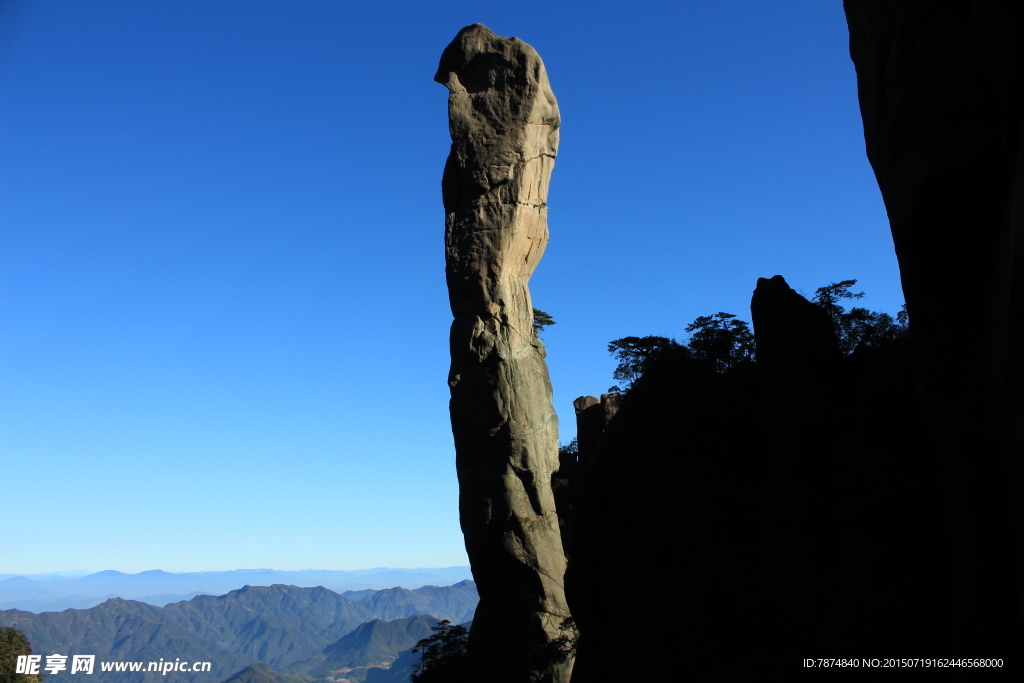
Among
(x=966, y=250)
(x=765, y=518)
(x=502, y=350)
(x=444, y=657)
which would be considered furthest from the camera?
(x=444, y=657)

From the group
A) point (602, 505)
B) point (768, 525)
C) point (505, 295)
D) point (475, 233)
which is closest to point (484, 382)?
point (505, 295)

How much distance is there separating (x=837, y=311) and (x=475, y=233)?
44.5 ft

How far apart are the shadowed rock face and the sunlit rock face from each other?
16.2m

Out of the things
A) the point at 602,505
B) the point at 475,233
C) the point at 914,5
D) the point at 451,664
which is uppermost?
the point at 475,233

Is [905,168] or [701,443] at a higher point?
[905,168]

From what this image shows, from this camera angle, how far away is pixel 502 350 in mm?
27625

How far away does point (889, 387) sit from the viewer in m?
14.4

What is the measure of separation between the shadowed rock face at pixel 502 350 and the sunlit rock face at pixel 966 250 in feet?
→ 53.2

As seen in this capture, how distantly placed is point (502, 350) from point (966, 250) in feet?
58.4

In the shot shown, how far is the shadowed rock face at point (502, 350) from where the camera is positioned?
26.2 meters

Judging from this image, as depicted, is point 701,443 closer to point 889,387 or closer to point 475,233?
point 889,387

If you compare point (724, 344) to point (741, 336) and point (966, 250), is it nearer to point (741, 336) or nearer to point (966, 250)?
point (741, 336)

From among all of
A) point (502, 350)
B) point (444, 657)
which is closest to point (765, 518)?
point (502, 350)

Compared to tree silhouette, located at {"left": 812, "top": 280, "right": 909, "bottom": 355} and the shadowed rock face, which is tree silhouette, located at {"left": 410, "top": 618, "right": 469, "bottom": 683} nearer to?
the shadowed rock face
